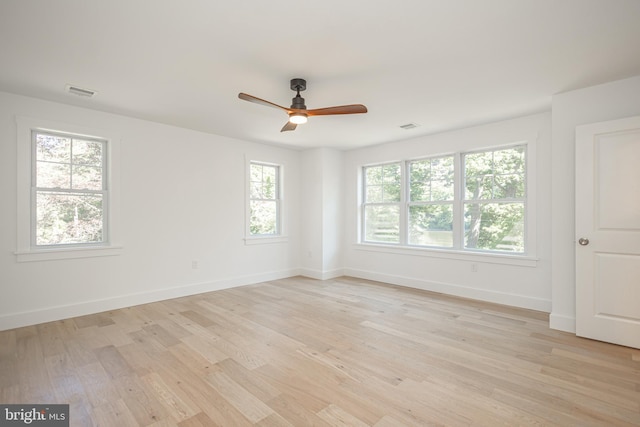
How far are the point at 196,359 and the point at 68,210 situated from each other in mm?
2658

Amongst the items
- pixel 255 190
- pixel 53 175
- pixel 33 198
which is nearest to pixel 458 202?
pixel 255 190

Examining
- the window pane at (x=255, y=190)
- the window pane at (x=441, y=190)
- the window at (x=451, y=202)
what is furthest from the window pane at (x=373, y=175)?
the window pane at (x=255, y=190)

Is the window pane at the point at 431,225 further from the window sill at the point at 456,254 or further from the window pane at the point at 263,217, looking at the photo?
the window pane at the point at 263,217

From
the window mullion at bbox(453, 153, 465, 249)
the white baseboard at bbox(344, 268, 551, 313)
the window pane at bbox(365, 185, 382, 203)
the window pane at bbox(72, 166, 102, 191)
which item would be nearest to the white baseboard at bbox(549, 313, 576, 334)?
the white baseboard at bbox(344, 268, 551, 313)

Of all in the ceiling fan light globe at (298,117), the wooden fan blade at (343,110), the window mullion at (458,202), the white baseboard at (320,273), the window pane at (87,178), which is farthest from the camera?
the white baseboard at (320,273)

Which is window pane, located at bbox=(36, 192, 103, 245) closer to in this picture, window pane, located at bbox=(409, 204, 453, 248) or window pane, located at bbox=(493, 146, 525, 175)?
window pane, located at bbox=(409, 204, 453, 248)

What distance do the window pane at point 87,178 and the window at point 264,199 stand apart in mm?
2241

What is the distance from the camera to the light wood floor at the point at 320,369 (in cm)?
193

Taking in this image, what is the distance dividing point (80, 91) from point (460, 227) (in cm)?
513

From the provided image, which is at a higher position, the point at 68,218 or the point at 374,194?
the point at 374,194

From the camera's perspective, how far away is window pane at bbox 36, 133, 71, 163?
3586 mm

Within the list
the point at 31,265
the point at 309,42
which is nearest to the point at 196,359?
the point at 31,265

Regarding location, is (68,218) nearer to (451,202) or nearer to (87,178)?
(87,178)

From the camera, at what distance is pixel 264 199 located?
5.76 metres
